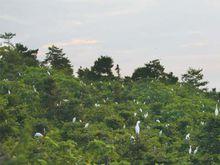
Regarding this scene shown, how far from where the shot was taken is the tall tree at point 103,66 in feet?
232

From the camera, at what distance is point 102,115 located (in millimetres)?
42969

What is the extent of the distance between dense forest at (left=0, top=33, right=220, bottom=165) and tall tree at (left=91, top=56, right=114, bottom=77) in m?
0.12

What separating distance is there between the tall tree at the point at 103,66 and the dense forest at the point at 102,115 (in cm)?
12

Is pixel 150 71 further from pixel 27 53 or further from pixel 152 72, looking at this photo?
pixel 27 53

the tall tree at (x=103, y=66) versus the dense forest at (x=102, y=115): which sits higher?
the tall tree at (x=103, y=66)

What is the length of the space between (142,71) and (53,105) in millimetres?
33213

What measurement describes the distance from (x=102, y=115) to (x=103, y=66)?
2838 cm

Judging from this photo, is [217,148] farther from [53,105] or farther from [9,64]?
[9,64]

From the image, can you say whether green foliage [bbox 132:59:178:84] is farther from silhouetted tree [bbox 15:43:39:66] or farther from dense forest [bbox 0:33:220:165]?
silhouetted tree [bbox 15:43:39:66]

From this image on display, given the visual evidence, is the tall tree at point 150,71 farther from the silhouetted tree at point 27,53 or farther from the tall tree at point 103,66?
the silhouetted tree at point 27,53

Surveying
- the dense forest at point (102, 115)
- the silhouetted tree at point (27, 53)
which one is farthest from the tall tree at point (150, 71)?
the silhouetted tree at point (27, 53)

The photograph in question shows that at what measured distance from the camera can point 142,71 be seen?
2926 inches

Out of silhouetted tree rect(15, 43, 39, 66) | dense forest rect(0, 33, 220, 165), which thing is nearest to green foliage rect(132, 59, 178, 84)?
dense forest rect(0, 33, 220, 165)

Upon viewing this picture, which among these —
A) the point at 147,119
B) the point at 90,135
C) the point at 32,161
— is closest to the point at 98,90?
the point at 147,119
